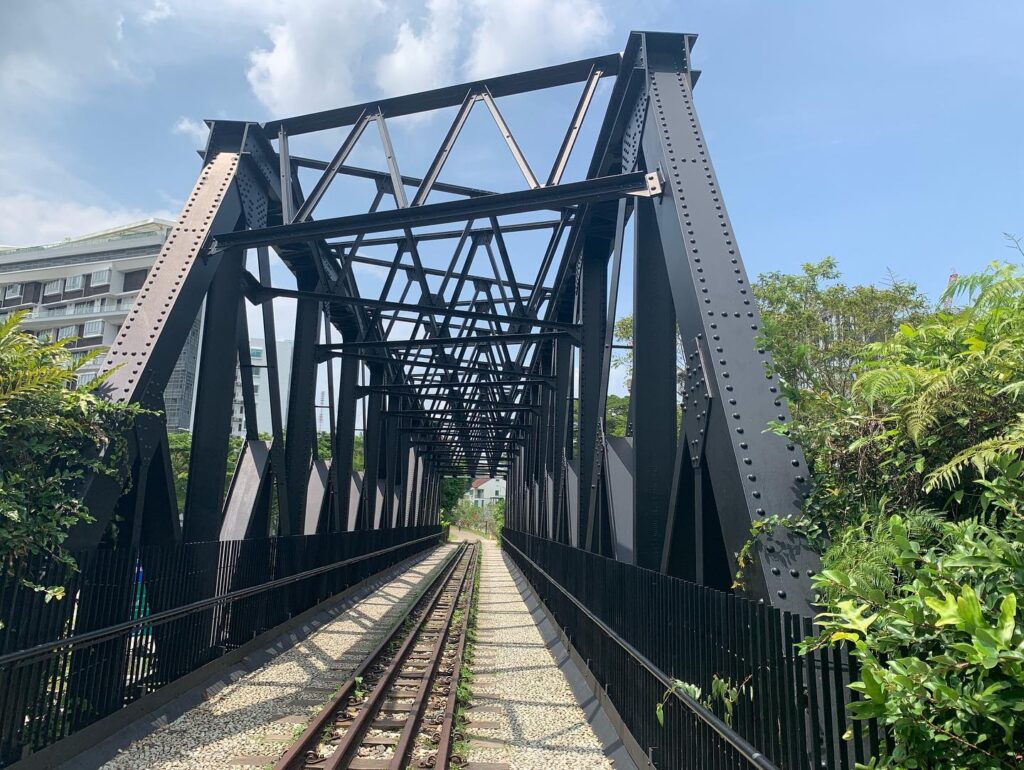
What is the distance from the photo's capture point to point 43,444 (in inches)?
209

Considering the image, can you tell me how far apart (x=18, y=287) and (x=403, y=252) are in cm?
6586

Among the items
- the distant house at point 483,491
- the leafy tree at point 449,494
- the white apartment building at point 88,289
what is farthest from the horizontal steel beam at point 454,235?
the distant house at point 483,491

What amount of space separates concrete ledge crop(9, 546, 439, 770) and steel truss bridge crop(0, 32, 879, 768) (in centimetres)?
11

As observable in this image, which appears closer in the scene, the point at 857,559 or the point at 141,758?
the point at 857,559

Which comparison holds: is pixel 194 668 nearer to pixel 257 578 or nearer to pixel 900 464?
pixel 257 578

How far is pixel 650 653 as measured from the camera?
516 centimetres

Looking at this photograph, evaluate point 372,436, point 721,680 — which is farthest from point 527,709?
point 372,436

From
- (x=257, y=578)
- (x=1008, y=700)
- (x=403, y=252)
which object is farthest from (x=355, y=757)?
(x=403, y=252)

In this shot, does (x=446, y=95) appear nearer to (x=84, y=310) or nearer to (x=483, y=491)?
(x=84, y=310)

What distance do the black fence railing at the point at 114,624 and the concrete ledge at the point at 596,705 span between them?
13.2ft

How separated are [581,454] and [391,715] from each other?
5.66m

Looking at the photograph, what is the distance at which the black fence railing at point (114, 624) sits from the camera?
177 inches

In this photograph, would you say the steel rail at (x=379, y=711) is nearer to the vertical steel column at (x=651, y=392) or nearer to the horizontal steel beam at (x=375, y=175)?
the vertical steel column at (x=651, y=392)

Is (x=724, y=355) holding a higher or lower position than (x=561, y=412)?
lower
